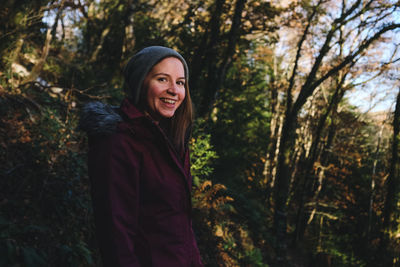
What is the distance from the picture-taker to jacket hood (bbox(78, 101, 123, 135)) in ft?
4.39

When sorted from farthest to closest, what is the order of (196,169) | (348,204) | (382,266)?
(348,204) → (382,266) → (196,169)

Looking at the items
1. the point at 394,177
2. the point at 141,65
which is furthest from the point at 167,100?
the point at 394,177

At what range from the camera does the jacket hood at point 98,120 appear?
134cm

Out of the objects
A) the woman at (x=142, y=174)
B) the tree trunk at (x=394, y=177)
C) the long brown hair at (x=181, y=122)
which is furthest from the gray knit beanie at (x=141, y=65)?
the tree trunk at (x=394, y=177)

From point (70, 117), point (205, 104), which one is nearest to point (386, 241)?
point (205, 104)

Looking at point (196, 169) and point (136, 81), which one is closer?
point (136, 81)

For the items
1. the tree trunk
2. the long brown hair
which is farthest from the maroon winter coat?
the tree trunk

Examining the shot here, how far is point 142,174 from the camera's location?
1.42 metres

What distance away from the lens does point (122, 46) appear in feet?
37.9

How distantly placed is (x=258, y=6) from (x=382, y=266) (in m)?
10.7

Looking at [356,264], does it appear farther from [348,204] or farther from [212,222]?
[212,222]

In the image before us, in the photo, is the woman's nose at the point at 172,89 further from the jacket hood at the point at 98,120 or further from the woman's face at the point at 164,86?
the jacket hood at the point at 98,120

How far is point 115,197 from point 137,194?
12 centimetres

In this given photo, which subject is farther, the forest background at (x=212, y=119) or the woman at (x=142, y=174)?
the forest background at (x=212, y=119)
